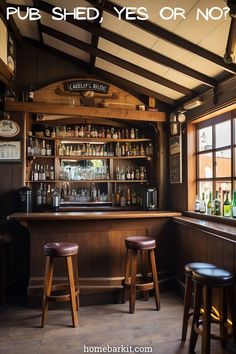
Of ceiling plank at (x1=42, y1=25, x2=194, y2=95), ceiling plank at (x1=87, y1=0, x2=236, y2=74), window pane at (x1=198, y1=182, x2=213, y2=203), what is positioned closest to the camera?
ceiling plank at (x1=87, y1=0, x2=236, y2=74)

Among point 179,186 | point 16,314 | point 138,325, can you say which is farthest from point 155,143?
point 16,314

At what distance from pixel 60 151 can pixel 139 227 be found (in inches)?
64.3

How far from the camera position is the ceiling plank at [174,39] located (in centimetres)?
268

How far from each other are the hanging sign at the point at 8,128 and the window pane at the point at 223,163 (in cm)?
244

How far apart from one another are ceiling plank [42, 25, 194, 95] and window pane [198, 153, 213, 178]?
78 cm

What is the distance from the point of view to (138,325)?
2.76m

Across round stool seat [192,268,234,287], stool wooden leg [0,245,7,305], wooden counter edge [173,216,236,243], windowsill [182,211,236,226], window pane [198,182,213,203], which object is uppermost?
window pane [198,182,213,203]

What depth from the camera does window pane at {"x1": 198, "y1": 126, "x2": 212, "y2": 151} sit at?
3577mm

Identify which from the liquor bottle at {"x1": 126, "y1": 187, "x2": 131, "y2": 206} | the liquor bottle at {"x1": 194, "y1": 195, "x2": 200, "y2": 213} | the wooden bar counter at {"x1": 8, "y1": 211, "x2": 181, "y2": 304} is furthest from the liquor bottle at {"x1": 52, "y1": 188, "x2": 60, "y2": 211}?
the liquor bottle at {"x1": 194, "y1": 195, "x2": 200, "y2": 213}

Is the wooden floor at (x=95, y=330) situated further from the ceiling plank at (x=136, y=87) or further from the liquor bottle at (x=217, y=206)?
the ceiling plank at (x=136, y=87)

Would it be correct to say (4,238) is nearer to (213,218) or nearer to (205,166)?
(213,218)

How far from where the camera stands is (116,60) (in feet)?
11.6

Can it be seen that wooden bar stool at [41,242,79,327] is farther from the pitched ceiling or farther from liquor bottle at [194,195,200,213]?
the pitched ceiling

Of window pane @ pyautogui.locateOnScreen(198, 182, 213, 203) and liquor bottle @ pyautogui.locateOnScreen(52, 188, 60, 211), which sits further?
liquor bottle @ pyautogui.locateOnScreen(52, 188, 60, 211)
